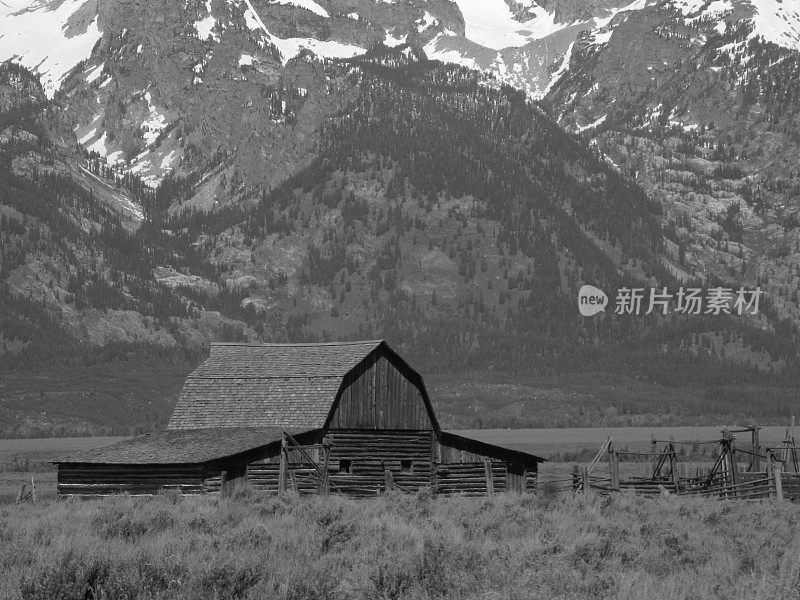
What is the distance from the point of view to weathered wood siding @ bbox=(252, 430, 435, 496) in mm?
44719

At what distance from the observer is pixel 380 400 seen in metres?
50.9

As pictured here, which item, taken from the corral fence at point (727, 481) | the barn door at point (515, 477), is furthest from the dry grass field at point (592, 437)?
the corral fence at point (727, 481)

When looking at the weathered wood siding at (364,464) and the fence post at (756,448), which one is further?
the weathered wood siding at (364,464)

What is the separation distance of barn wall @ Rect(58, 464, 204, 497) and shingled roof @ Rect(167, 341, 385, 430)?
3.78 meters

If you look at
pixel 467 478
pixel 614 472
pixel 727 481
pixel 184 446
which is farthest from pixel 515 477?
pixel 184 446

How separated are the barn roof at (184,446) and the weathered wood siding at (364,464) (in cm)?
128

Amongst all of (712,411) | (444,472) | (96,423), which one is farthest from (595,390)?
(444,472)

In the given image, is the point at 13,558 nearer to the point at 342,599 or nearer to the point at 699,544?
the point at 342,599

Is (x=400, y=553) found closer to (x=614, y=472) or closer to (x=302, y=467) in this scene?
(x=614, y=472)

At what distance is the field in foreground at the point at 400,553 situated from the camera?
631 inches

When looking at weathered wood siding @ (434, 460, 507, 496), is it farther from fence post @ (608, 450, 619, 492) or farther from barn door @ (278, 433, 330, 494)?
fence post @ (608, 450, 619, 492)

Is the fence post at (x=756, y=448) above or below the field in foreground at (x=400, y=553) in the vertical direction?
above

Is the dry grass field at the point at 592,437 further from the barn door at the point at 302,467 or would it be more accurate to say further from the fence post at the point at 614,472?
the fence post at the point at 614,472

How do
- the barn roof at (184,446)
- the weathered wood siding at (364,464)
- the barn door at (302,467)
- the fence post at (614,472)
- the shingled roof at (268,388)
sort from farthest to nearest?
the shingled roof at (268,388) → the weathered wood siding at (364,464) → the barn roof at (184,446) → the fence post at (614,472) → the barn door at (302,467)
